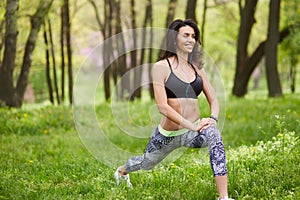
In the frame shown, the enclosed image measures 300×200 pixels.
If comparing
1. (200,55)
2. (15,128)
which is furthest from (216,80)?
(15,128)

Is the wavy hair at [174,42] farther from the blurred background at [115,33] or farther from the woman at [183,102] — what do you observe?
the blurred background at [115,33]

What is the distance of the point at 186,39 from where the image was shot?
553cm

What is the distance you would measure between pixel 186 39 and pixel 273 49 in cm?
1266

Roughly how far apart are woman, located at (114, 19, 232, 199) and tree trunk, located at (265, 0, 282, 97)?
39.7 ft

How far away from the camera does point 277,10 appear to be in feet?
56.0

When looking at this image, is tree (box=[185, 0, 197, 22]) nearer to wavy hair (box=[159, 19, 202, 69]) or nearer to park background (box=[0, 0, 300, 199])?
park background (box=[0, 0, 300, 199])

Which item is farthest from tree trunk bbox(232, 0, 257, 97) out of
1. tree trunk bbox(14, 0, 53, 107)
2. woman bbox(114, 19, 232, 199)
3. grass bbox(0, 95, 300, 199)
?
woman bbox(114, 19, 232, 199)

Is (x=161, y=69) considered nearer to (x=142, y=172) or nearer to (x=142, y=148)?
(x=142, y=172)

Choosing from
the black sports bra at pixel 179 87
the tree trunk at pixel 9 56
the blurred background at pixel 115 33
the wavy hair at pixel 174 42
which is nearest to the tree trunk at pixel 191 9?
the blurred background at pixel 115 33

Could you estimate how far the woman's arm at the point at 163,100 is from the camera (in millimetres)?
5305

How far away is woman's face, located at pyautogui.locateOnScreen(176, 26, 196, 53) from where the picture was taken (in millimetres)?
5535

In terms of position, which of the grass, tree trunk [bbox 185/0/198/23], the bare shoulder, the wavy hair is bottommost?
the grass

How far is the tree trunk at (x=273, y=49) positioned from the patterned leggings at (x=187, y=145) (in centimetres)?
1250

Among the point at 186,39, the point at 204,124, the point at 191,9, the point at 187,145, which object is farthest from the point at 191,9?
the point at 204,124
